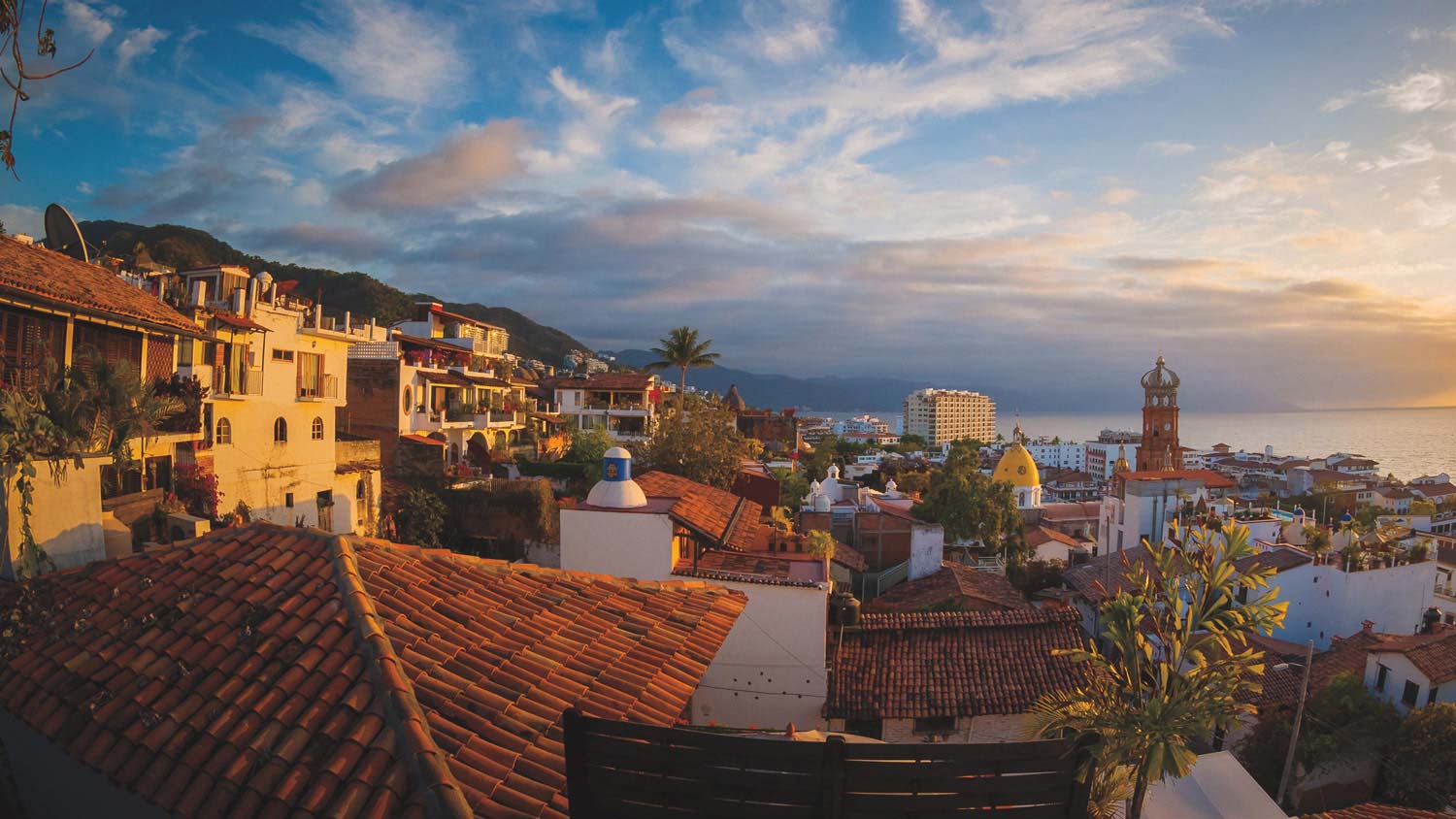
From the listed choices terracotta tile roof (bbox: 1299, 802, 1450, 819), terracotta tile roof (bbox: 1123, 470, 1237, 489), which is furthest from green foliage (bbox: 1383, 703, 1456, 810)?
terracotta tile roof (bbox: 1123, 470, 1237, 489)

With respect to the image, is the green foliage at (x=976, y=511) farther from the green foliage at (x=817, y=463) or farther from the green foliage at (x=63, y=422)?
the green foliage at (x=63, y=422)

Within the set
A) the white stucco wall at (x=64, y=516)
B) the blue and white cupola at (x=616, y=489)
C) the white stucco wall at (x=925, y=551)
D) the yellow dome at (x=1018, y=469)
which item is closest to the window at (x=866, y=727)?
the blue and white cupola at (x=616, y=489)

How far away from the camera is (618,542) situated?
15.6 meters

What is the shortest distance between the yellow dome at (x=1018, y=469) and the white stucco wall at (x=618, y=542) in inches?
1948

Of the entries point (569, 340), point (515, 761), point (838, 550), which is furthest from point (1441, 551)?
point (569, 340)

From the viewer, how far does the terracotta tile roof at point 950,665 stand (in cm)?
1458

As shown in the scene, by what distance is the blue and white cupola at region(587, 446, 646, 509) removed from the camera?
51.9ft

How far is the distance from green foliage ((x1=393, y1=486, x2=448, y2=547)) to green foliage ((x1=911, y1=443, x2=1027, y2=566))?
20.7m

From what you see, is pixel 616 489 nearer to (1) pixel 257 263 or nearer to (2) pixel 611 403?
(2) pixel 611 403

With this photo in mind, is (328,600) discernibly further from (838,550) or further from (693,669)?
(838,550)

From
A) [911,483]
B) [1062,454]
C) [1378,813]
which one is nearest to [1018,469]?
[911,483]

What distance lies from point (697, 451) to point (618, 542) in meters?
12.8

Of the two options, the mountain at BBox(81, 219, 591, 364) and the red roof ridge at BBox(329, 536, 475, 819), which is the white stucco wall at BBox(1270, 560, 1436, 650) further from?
the mountain at BBox(81, 219, 591, 364)

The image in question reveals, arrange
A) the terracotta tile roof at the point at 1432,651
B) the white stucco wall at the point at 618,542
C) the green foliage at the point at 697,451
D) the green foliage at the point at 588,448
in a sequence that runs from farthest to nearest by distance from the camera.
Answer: the green foliage at the point at 588,448 < the green foliage at the point at 697,451 < the terracotta tile roof at the point at 1432,651 < the white stucco wall at the point at 618,542
